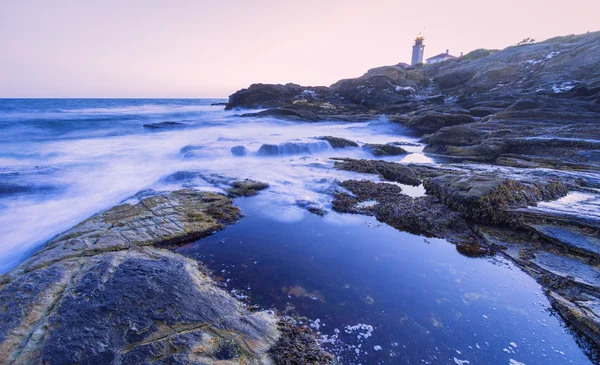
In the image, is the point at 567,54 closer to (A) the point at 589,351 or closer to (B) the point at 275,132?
(B) the point at 275,132

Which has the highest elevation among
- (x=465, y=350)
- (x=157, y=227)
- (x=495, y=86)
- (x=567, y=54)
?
(x=567, y=54)

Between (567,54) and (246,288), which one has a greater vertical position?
(567,54)

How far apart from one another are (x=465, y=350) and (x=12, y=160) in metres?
20.2

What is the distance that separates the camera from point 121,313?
3.29 metres

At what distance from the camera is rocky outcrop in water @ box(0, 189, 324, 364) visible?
284 centimetres

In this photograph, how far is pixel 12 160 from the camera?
14.4m

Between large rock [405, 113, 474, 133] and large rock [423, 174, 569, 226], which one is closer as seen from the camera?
large rock [423, 174, 569, 226]

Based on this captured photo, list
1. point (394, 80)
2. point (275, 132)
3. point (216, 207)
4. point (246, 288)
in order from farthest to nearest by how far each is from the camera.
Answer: point (394, 80) → point (275, 132) → point (216, 207) → point (246, 288)

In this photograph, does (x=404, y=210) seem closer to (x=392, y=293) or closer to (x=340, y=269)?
(x=340, y=269)

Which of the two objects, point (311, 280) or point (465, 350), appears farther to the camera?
point (311, 280)

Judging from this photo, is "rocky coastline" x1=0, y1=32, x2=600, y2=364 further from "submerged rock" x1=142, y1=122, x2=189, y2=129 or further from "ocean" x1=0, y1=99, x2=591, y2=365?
"submerged rock" x1=142, y1=122, x2=189, y2=129

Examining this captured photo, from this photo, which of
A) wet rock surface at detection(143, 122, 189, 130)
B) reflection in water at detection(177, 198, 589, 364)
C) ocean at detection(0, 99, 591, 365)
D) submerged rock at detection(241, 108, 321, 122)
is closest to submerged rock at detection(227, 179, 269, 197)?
ocean at detection(0, 99, 591, 365)

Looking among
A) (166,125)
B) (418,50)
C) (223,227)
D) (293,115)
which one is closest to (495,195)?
(223,227)

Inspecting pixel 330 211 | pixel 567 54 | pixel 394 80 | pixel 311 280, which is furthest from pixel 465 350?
pixel 394 80
